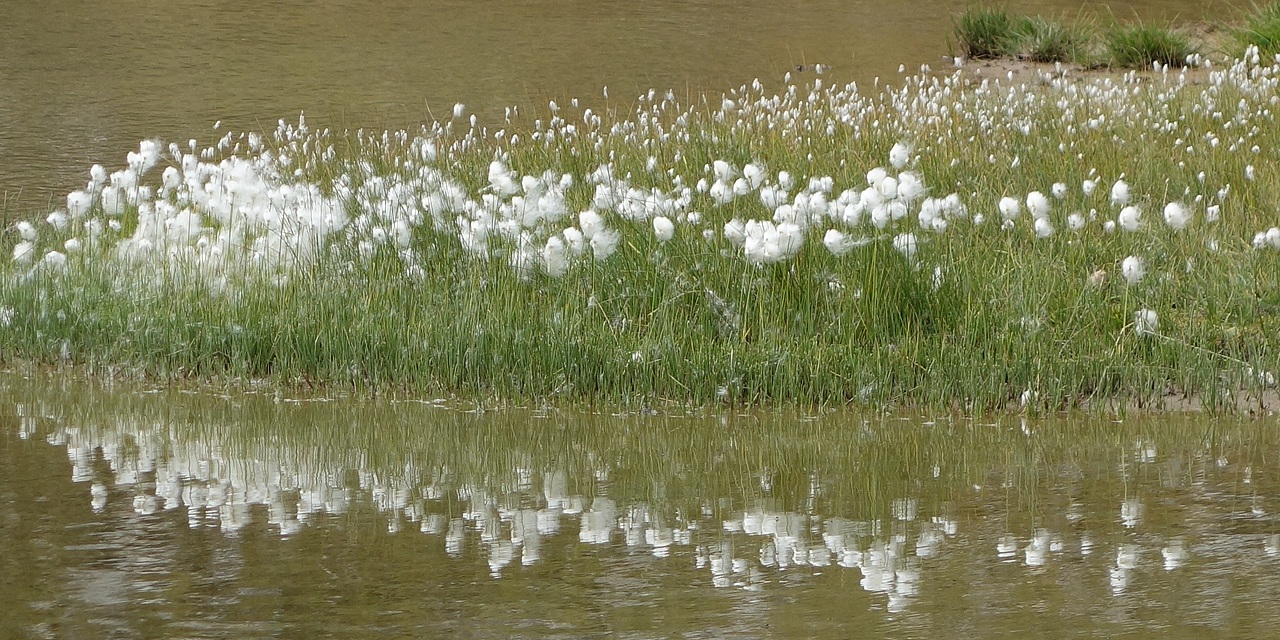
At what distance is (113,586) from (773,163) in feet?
18.7

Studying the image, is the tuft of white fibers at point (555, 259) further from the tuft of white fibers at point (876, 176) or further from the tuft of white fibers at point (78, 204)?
the tuft of white fibers at point (78, 204)

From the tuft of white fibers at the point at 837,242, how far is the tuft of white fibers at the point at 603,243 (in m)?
0.84

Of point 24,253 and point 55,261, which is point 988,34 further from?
point 55,261

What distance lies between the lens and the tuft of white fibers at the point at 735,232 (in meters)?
6.20

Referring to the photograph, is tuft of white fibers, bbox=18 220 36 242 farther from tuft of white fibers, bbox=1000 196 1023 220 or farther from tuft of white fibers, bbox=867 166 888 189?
tuft of white fibers, bbox=1000 196 1023 220

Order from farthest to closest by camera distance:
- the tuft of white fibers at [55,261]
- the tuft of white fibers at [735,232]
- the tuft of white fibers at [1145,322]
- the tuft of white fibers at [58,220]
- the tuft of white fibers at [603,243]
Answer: the tuft of white fibers at [58,220], the tuft of white fibers at [55,261], the tuft of white fibers at [603,243], the tuft of white fibers at [735,232], the tuft of white fibers at [1145,322]

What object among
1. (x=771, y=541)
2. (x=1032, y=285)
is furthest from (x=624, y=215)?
(x=771, y=541)

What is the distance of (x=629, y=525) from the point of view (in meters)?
3.97

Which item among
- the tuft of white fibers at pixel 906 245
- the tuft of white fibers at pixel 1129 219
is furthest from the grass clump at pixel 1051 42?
the tuft of white fibers at pixel 906 245

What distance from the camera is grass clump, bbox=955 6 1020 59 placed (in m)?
19.8

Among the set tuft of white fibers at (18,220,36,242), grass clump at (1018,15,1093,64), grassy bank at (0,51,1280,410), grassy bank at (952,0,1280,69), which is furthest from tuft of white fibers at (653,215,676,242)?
grass clump at (1018,15,1093,64)

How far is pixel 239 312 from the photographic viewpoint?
250 inches

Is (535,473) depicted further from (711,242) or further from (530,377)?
(711,242)

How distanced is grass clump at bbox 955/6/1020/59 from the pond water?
15.1 metres
